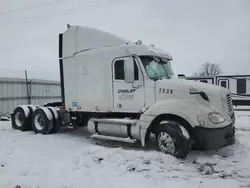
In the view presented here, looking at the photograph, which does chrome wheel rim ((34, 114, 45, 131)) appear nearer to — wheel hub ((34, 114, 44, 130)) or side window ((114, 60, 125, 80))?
wheel hub ((34, 114, 44, 130))

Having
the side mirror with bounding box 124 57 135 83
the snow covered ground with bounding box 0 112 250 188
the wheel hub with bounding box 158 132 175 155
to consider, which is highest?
the side mirror with bounding box 124 57 135 83

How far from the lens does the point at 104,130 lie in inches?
292

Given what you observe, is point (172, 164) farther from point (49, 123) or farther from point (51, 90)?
point (51, 90)

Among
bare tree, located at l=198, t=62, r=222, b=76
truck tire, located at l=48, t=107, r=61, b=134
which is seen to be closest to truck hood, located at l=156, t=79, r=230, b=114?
truck tire, located at l=48, t=107, r=61, b=134

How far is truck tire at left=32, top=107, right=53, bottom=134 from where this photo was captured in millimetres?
9008

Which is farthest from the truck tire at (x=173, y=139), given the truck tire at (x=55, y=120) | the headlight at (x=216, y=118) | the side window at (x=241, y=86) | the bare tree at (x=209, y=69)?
the bare tree at (x=209, y=69)

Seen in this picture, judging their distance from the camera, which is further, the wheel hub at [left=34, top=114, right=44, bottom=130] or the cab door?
the wheel hub at [left=34, top=114, right=44, bottom=130]

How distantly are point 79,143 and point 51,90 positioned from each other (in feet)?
39.8

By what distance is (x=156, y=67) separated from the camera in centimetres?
714

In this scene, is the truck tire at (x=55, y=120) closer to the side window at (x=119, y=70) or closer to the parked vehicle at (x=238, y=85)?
the side window at (x=119, y=70)

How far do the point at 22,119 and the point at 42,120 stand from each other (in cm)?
116

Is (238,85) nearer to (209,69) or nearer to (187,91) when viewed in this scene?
(187,91)

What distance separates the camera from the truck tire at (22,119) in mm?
9805

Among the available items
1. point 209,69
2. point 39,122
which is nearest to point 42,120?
point 39,122
